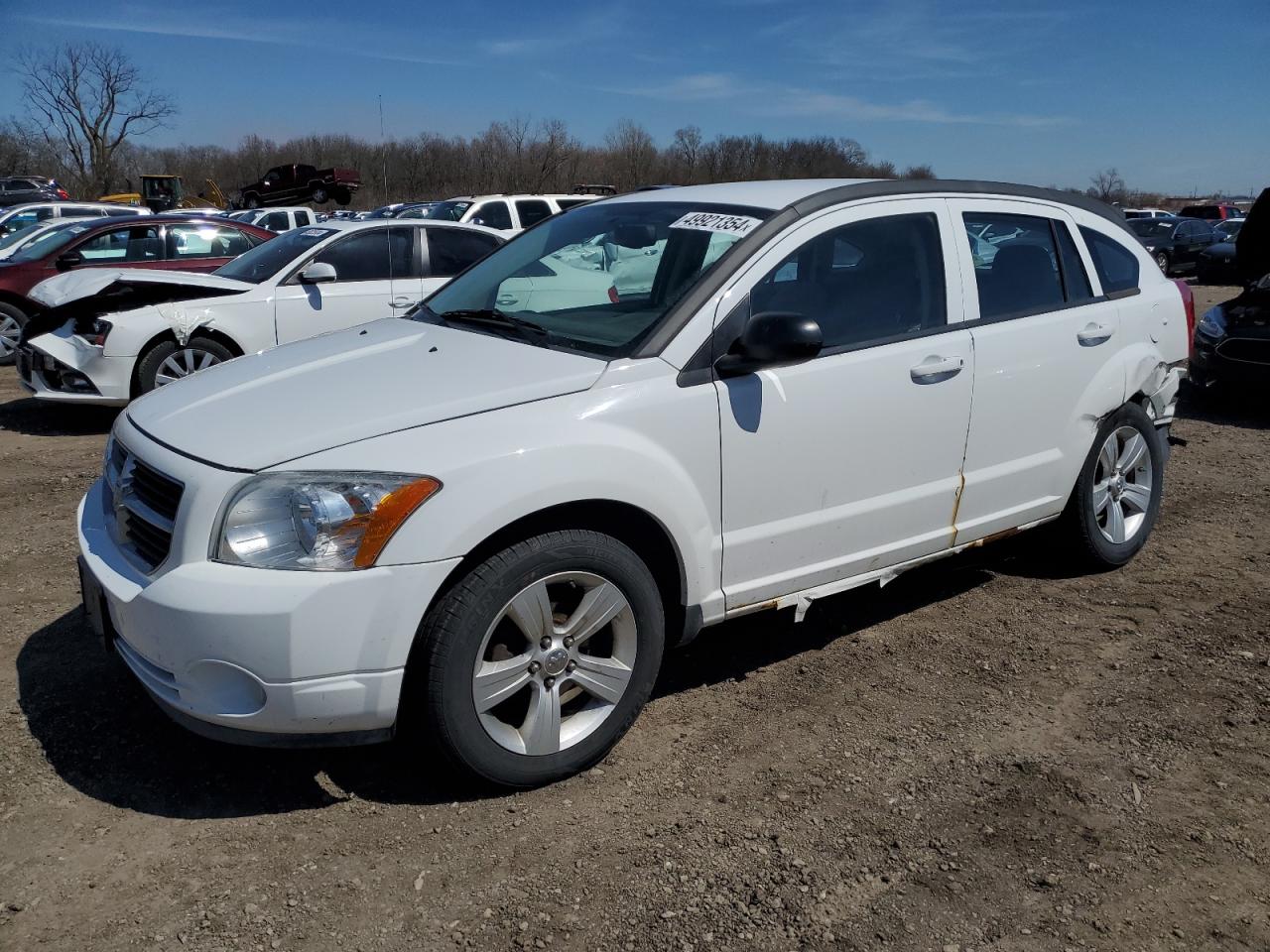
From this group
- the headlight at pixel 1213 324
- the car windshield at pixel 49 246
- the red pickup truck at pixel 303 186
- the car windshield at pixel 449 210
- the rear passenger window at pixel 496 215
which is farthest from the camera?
the red pickup truck at pixel 303 186

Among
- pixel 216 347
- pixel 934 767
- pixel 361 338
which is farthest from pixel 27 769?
pixel 216 347

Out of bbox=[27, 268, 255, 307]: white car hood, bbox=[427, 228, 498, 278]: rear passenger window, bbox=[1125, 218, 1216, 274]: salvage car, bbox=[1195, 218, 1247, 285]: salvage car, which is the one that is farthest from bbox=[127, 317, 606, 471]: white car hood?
bbox=[1125, 218, 1216, 274]: salvage car

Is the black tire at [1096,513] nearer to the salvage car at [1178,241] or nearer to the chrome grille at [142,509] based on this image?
the chrome grille at [142,509]

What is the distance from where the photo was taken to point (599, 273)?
3.91m

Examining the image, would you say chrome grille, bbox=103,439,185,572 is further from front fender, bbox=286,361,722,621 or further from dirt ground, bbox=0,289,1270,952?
dirt ground, bbox=0,289,1270,952

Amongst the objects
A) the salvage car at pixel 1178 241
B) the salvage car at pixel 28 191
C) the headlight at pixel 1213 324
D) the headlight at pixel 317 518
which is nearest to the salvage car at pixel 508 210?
the headlight at pixel 1213 324

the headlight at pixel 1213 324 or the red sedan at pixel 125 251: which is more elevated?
the red sedan at pixel 125 251

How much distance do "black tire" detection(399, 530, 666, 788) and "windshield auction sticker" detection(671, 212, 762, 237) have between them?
1.22 metres

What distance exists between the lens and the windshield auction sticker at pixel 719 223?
11.7ft

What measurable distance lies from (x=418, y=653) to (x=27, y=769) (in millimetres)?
1402

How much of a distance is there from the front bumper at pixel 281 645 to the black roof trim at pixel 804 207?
42.7 inches

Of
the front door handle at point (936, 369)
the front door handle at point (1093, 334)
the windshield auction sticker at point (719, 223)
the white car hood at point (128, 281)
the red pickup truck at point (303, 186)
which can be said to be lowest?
the white car hood at point (128, 281)

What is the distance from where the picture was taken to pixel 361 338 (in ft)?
12.8

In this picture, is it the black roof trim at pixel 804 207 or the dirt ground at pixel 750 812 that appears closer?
the dirt ground at pixel 750 812
